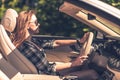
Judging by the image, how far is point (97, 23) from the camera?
423cm

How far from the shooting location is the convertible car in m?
3.03

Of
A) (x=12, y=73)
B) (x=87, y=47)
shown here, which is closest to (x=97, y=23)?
(x=87, y=47)

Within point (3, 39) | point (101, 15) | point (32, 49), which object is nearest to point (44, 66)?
point (32, 49)

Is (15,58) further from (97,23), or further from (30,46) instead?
(97,23)

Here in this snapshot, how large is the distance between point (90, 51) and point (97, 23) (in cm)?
36

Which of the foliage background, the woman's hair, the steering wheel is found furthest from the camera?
the foliage background

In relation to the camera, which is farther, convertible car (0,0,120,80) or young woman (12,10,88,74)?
young woman (12,10,88,74)

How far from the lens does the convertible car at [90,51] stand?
9.95 feet

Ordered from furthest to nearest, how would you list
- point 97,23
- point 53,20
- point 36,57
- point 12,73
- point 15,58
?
point 53,20 → point 97,23 → point 36,57 → point 15,58 → point 12,73

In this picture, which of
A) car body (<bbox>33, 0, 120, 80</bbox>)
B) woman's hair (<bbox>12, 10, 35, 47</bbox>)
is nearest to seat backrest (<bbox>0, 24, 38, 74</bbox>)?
woman's hair (<bbox>12, 10, 35, 47</bbox>)

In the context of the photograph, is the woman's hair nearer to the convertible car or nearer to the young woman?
the young woman

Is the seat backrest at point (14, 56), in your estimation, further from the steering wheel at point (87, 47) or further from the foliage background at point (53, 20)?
the foliage background at point (53, 20)

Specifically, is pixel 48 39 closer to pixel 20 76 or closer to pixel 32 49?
pixel 32 49

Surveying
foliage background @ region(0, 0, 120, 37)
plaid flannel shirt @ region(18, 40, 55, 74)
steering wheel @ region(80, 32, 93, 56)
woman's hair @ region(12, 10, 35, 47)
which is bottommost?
foliage background @ region(0, 0, 120, 37)
